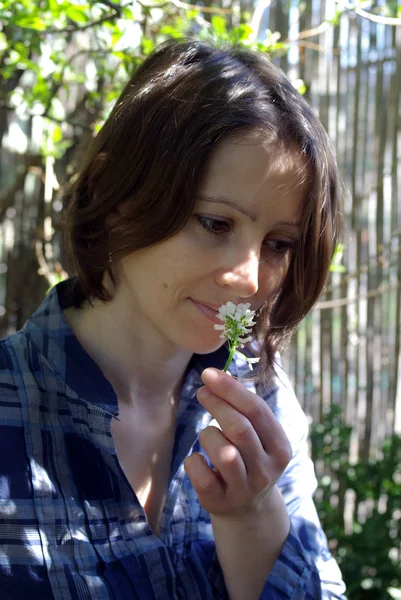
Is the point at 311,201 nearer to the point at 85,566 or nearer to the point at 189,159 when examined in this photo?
the point at 189,159

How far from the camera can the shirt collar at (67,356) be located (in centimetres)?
150

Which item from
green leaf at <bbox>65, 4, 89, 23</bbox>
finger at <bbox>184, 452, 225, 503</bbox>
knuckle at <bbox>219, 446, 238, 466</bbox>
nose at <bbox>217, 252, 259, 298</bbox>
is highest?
green leaf at <bbox>65, 4, 89, 23</bbox>

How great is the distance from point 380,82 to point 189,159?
2.63 metres

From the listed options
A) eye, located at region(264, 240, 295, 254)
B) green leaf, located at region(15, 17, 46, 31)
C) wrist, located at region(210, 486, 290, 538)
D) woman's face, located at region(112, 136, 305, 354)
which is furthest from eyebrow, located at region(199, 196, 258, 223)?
green leaf, located at region(15, 17, 46, 31)

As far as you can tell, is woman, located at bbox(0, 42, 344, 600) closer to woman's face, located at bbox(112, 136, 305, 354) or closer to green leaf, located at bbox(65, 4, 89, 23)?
woman's face, located at bbox(112, 136, 305, 354)

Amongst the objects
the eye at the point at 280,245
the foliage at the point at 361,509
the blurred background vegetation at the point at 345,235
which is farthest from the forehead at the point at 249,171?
the foliage at the point at 361,509

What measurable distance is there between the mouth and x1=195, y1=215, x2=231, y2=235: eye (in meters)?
0.15

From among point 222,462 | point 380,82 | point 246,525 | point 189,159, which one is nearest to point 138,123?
point 189,159

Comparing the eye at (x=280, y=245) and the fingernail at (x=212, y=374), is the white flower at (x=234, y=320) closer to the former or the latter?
the fingernail at (x=212, y=374)

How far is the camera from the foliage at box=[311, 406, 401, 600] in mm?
3100

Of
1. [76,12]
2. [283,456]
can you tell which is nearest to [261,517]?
[283,456]

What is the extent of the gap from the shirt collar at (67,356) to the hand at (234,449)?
0.30 meters

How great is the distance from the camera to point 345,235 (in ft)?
12.2

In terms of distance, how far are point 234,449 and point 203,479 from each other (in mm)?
79
